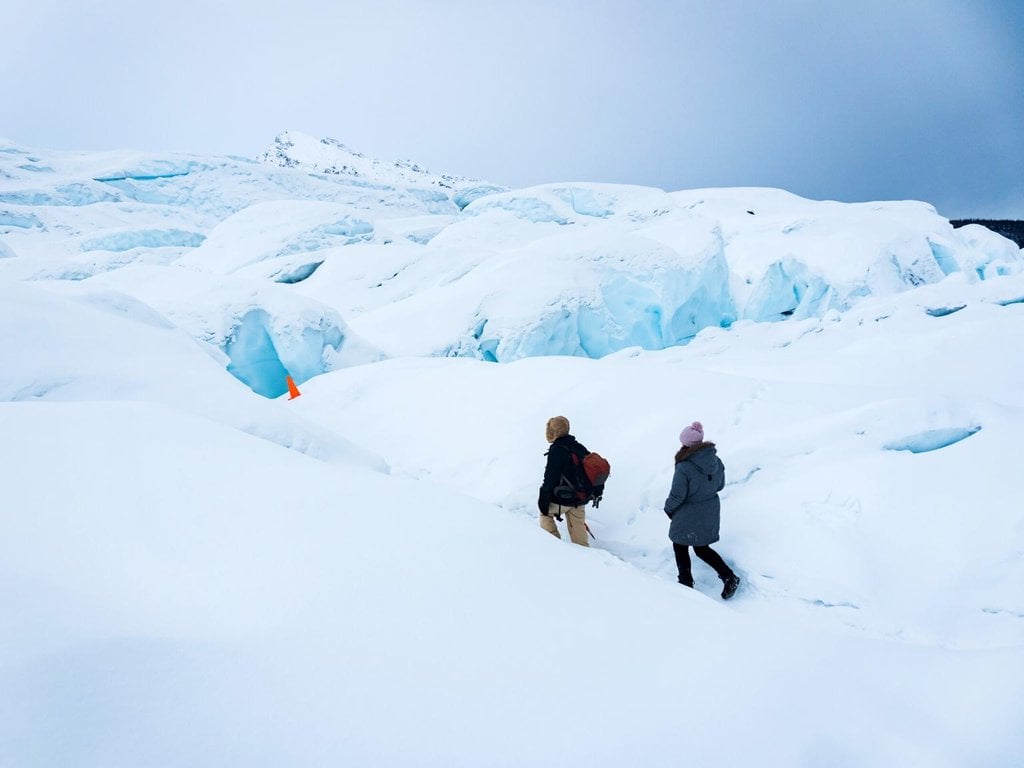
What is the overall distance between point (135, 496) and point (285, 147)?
106950 millimetres

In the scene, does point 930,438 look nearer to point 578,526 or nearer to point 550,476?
point 578,526

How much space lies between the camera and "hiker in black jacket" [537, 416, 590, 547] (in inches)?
146

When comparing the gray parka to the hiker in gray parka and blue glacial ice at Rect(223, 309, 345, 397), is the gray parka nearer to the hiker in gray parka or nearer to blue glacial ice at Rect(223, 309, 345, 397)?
the hiker in gray parka

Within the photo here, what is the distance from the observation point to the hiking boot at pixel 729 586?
3500 mm

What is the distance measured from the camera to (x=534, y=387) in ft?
22.3

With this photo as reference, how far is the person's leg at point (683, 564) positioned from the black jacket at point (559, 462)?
896 millimetres

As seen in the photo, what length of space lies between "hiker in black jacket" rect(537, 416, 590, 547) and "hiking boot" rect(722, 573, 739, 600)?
38.2 inches

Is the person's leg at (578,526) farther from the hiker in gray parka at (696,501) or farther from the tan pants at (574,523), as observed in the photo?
the hiker in gray parka at (696,501)

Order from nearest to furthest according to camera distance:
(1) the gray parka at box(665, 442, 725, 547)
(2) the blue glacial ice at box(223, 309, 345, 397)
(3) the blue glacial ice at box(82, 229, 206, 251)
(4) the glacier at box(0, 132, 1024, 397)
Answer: (1) the gray parka at box(665, 442, 725, 547) → (2) the blue glacial ice at box(223, 309, 345, 397) → (4) the glacier at box(0, 132, 1024, 397) → (3) the blue glacial ice at box(82, 229, 206, 251)

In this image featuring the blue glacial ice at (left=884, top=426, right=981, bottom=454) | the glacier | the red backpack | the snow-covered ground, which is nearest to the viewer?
the snow-covered ground

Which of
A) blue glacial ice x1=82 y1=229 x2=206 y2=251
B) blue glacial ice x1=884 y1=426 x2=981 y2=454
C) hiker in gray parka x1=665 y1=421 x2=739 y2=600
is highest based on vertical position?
blue glacial ice x1=82 y1=229 x2=206 y2=251

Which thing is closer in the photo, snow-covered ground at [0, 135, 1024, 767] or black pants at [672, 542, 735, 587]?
snow-covered ground at [0, 135, 1024, 767]

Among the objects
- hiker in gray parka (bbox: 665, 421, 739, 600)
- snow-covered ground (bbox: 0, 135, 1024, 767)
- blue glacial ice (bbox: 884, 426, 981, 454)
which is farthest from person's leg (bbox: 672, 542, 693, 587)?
blue glacial ice (bbox: 884, 426, 981, 454)

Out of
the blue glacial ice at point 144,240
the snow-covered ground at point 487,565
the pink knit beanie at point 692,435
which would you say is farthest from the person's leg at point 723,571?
the blue glacial ice at point 144,240
